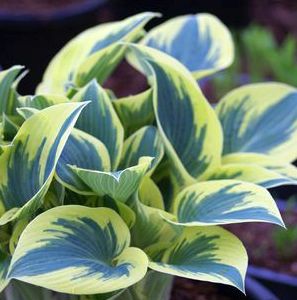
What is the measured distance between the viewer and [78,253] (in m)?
0.61

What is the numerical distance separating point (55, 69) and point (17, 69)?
158mm

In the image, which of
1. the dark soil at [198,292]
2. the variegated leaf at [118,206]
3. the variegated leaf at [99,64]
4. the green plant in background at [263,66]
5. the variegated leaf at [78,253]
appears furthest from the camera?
the green plant in background at [263,66]

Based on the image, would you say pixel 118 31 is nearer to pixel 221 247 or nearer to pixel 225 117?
pixel 225 117

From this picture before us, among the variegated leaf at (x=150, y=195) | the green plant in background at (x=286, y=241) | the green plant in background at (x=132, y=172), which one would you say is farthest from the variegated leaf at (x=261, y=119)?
the green plant in background at (x=286, y=241)

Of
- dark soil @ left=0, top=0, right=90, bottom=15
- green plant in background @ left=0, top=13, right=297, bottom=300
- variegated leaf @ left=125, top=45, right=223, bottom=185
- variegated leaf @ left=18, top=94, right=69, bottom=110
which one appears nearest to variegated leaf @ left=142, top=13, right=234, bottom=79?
green plant in background @ left=0, top=13, right=297, bottom=300

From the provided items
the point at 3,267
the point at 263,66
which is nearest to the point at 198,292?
the point at 3,267

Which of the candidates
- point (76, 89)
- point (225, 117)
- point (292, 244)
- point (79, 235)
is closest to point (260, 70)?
point (292, 244)

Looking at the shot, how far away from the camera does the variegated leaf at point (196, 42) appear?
863 mm

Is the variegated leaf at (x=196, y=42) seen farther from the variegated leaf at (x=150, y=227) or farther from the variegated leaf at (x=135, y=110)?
the variegated leaf at (x=150, y=227)

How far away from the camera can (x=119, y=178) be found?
1.96 ft

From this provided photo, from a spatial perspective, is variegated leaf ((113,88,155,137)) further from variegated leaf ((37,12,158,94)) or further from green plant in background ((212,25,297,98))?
green plant in background ((212,25,297,98))

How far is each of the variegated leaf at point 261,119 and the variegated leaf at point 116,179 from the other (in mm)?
220

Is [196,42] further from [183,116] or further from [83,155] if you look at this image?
[83,155]

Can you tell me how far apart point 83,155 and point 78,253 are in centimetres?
10
